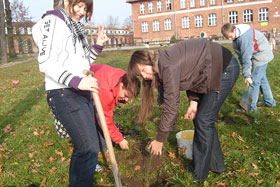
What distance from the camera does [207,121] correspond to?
9.30 feet

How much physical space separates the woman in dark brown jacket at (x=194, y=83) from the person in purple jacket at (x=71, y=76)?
523 millimetres

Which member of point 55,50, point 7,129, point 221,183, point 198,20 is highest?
point 198,20

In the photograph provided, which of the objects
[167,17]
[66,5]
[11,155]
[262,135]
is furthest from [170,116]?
[167,17]

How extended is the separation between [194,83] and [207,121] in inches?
19.4

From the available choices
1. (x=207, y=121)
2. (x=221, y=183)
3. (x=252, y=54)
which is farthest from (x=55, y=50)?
(x=252, y=54)

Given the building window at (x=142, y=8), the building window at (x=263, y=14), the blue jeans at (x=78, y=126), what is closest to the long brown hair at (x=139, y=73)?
the blue jeans at (x=78, y=126)

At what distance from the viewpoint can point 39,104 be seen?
6988 mm

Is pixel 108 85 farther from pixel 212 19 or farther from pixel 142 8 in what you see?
pixel 142 8

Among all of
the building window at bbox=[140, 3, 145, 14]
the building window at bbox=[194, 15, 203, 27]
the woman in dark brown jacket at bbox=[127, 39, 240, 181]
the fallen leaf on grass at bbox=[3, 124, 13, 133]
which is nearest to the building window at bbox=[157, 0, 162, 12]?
the building window at bbox=[140, 3, 145, 14]

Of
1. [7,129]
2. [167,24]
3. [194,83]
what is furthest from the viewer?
[167,24]

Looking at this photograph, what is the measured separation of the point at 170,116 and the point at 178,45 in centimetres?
72

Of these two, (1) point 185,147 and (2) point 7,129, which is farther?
(2) point 7,129

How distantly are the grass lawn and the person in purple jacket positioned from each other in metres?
1.07

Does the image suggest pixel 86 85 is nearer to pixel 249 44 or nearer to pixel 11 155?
pixel 11 155
